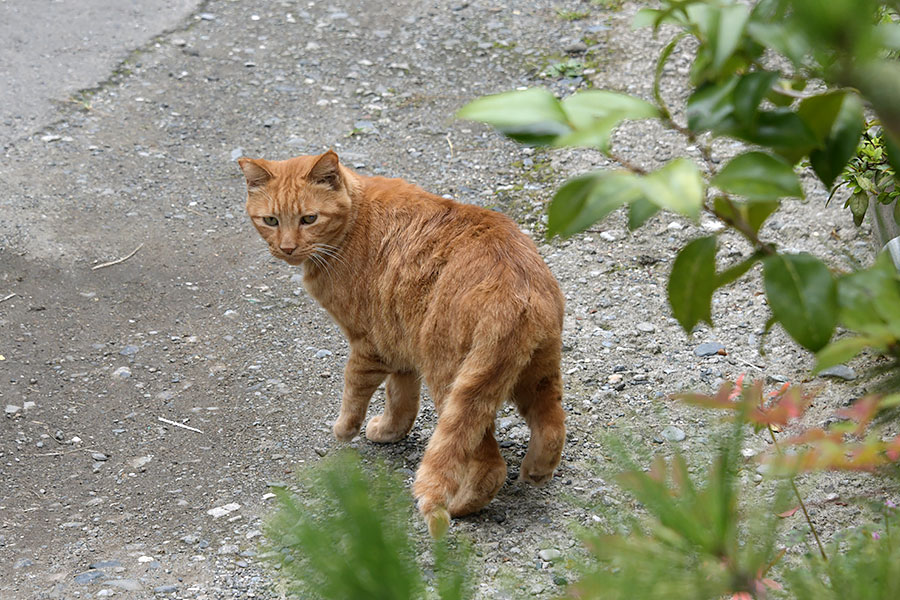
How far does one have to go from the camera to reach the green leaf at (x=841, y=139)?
3.53ft

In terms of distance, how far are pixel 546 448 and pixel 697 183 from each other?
2.02 m

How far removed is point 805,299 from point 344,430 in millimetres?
2410

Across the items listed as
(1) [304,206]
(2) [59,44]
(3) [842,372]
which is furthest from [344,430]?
(2) [59,44]

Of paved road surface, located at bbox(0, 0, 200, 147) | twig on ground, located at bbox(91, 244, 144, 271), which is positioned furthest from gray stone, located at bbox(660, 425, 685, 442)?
paved road surface, located at bbox(0, 0, 200, 147)

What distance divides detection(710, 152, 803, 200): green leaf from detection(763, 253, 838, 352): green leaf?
81 millimetres

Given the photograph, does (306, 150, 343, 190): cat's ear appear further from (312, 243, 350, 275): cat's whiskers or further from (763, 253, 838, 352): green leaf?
(763, 253, 838, 352): green leaf

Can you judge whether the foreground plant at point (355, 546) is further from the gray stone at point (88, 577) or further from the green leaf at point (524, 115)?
the gray stone at point (88, 577)

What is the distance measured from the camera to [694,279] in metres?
1.07

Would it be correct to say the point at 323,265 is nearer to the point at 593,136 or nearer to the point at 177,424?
the point at 177,424

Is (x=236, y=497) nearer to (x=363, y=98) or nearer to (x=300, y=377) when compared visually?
(x=300, y=377)

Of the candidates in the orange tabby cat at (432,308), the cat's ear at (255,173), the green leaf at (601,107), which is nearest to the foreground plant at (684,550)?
the green leaf at (601,107)

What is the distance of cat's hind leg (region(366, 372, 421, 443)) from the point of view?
10.4 ft

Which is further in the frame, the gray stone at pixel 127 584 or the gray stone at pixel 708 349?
the gray stone at pixel 708 349

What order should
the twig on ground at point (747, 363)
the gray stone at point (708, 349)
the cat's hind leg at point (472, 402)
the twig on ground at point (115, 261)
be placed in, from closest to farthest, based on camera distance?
1. the cat's hind leg at point (472, 402)
2. the twig on ground at point (747, 363)
3. the gray stone at point (708, 349)
4. the twig on ground at point (115, 261)
